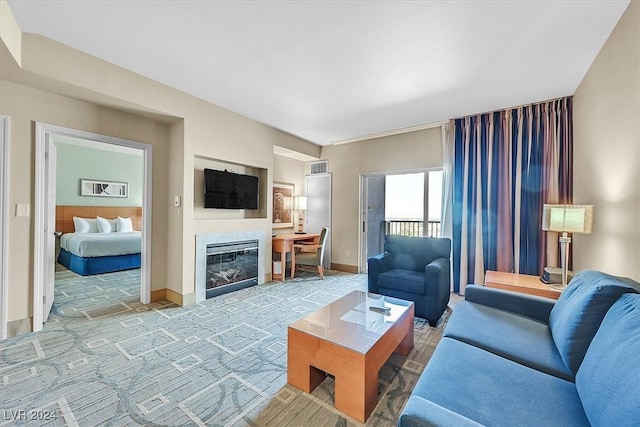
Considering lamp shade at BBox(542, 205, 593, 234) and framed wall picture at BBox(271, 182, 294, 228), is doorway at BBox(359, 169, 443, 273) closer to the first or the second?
framed wall picture at BBox(271, 182, 294, 228)

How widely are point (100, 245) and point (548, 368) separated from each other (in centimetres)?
604

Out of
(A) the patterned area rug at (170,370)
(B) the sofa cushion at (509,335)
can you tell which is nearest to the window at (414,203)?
(A) the patterned area rug at (170,370)

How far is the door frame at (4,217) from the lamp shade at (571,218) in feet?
16.7

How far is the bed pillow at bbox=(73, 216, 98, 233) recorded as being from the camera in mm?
5566

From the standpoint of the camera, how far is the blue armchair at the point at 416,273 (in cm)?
279

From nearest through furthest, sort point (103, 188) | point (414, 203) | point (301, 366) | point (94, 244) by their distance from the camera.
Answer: point (301, 366), point (94, 244), point (414, 203), point (103, 188)

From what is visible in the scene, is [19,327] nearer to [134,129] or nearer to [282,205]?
[134,129]

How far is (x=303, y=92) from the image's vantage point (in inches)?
124

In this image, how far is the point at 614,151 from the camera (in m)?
2.01

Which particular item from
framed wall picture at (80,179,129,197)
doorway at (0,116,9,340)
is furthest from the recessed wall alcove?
framed wall picture at (80,179,129,197)

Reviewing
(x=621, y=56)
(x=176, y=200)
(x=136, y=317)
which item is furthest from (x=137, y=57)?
(x=621, y=56)

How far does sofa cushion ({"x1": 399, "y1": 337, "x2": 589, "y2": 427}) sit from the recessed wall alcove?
135 inches

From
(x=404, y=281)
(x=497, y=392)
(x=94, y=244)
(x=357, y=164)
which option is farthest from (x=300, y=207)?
(x=497, y=392)

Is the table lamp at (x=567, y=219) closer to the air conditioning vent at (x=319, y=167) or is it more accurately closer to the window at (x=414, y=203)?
the window at (x=414, y=203)
